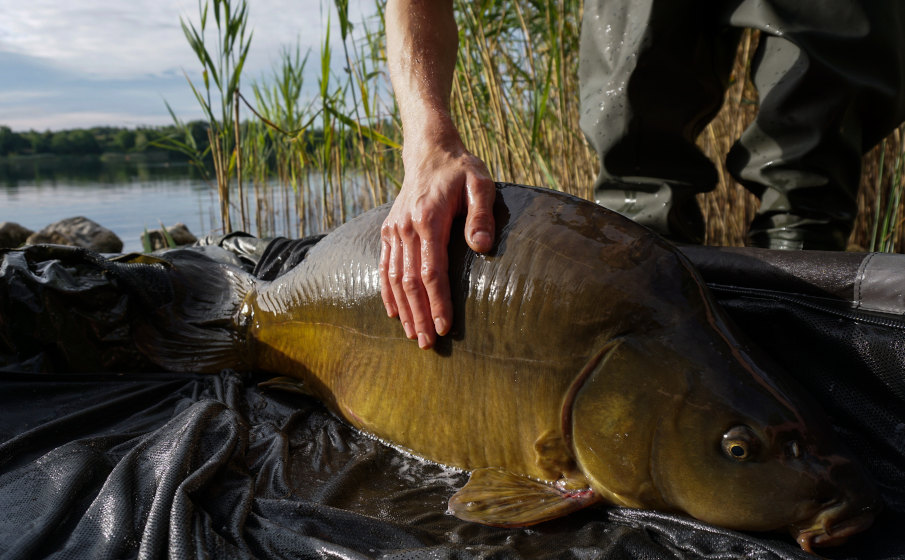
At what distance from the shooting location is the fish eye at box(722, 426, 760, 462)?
138cm

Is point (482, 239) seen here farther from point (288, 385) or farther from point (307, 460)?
point (288, 385)

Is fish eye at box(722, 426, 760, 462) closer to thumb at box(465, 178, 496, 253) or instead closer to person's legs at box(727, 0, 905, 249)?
thumb at box(465, 178, 496, 253)

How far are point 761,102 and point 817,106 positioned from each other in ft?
0.66

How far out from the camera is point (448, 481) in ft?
5.80

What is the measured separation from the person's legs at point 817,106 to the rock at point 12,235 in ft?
30.3

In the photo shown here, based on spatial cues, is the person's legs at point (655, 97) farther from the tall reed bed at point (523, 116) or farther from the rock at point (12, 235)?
the rock at point (12, 235)

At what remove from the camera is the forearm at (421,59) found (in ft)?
7.06

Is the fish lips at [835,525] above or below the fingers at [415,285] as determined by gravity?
below

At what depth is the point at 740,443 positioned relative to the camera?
4.55 feet

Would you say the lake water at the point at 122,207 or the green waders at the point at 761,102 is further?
the lake water at the point at 122,207

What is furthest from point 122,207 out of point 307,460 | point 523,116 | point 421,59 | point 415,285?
point 415,285

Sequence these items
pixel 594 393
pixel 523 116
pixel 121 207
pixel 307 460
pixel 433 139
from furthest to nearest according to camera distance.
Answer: pixel 121 207, pixel 523 116, pixel 433 139, pixel 307 460, pixel 594 393

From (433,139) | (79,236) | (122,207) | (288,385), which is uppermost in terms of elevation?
(433,139)

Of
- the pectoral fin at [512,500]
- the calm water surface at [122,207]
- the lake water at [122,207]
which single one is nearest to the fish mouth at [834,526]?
the pectoral fin at [512,500]
